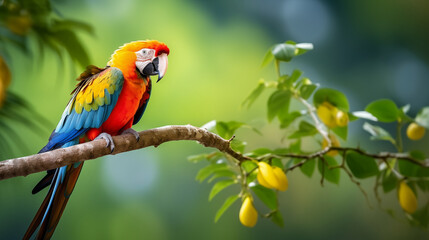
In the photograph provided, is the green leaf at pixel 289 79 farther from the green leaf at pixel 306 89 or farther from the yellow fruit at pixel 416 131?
the yellow fruit at pixel 416 131

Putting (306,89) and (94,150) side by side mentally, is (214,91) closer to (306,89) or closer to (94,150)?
(306,89)

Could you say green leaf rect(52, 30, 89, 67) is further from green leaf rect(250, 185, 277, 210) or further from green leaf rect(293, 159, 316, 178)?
green leaf rect(293, 159, 316, 178)

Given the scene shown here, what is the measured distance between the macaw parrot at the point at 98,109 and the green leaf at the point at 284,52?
373mm

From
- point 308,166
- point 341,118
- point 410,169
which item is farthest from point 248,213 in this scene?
point 410,169

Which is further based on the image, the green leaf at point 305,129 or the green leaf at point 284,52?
the green leaf at point 305,129

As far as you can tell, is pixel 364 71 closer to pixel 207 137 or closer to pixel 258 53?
pixel 258 53

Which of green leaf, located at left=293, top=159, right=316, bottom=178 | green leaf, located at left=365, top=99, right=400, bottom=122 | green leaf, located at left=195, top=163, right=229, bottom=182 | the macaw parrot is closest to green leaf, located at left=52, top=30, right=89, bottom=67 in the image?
the macaw parrot

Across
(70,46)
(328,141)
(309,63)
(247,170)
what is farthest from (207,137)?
(309,63)

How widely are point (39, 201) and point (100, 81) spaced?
64 centimetres

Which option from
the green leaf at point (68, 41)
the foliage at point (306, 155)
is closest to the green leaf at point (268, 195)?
the foliage at point (306, 155)

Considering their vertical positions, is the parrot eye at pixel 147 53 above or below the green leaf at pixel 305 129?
above

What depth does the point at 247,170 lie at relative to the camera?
4.17 ft

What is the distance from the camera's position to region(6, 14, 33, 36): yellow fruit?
1.02m

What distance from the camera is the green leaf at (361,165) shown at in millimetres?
1315
